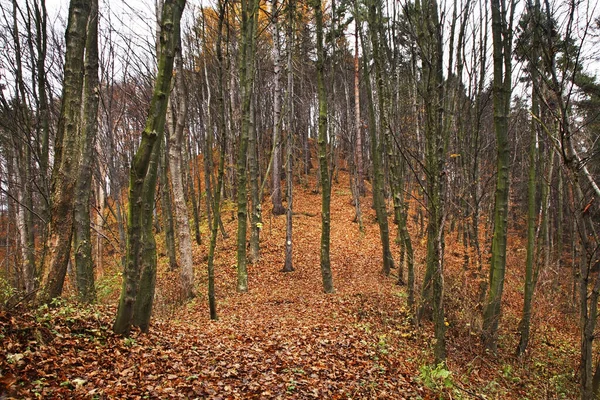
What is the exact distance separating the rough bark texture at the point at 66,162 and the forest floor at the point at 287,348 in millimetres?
556

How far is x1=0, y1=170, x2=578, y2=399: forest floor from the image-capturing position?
3600 mm

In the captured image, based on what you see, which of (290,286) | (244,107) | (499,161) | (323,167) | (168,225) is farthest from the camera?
(168,225)

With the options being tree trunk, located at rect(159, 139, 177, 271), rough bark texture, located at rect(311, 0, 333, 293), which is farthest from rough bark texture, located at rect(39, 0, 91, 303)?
tree trunk, located at rect(159, 139, 177, 271)

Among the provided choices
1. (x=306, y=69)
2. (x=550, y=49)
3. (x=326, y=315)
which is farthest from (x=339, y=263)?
(x=306, y=69)

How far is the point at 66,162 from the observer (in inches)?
204

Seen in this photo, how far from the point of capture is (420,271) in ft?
36.3

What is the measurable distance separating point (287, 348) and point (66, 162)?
4.37 m

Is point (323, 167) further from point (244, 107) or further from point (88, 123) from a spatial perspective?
point (88, 123)

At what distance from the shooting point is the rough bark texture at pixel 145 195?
167 inches

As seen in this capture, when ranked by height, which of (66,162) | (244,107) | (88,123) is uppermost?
(244,107)

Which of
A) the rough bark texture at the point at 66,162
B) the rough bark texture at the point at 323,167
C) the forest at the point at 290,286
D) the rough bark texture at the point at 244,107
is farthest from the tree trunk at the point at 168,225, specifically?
the rough bark texture at the point at 66,162

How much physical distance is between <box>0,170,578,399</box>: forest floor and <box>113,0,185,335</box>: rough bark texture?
14.0 inches

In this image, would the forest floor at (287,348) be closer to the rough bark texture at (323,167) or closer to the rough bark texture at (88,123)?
the rough bark texture at (323,167)

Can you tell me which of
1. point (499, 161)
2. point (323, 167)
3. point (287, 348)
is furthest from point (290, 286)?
point (499, 161)
